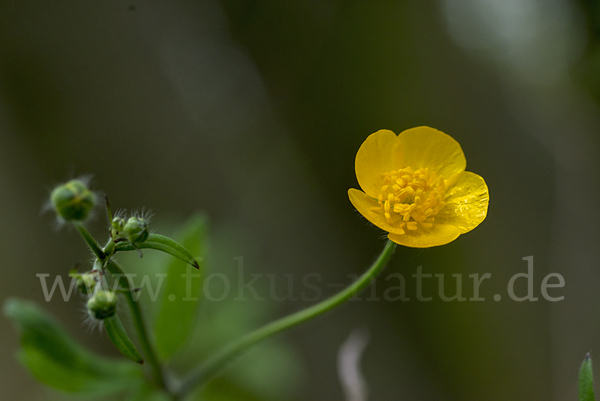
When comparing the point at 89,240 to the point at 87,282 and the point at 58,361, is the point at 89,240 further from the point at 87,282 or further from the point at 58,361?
the point at 58,361

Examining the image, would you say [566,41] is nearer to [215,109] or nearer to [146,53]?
[215,109]

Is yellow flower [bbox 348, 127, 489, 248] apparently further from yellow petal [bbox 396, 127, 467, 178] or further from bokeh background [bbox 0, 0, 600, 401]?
bokeh background [bbox 0, 0, 600, 401]

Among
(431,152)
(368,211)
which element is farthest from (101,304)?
(431,152)

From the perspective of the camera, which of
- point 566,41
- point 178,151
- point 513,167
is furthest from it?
point 178,151

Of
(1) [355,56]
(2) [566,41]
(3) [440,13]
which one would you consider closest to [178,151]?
(1) [355,56]

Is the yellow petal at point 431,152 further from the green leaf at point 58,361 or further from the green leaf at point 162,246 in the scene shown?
the green leaf at point 58,361
